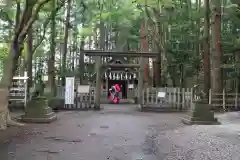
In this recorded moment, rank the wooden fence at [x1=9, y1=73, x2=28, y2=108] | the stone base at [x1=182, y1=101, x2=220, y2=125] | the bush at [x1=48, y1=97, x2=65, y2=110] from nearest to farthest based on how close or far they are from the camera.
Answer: the stone base at [x1=182, y1=101, x2=220, y2=125] < the wooden fence at [x1=9, y1=73, x2=28, y2=108] < the bush at [x1=48, y1=97, x2=65, y2=110]

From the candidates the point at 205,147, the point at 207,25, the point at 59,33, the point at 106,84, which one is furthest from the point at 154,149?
the point at 106,84

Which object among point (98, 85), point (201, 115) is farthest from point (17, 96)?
point (201, 115)

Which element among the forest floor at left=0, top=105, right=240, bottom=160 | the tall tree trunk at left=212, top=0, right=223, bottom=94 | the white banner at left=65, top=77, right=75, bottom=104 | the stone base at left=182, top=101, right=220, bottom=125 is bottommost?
the forest floor at left=0, top=105, right=240, bottom=160

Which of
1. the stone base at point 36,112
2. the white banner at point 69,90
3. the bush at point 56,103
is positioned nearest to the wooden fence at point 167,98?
the white banner at point 69,90

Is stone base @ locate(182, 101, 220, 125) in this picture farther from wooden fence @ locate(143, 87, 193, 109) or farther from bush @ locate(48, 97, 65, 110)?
bush @ locate(48, 97, 65, 110)

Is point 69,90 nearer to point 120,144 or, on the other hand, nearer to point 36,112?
point 36,112

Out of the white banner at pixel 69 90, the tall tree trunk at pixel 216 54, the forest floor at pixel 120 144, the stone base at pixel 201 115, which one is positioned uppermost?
the tall tree trunk at pixel 216 54

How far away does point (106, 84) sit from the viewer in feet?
150

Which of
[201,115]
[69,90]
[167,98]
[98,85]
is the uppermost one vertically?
[98,85]

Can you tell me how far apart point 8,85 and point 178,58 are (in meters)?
18.4

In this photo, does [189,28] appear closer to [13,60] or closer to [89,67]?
[89,67]

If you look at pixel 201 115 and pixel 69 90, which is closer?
pixel 201 115

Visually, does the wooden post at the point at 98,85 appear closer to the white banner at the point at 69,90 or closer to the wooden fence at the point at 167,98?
the white banner at the point at 69,90

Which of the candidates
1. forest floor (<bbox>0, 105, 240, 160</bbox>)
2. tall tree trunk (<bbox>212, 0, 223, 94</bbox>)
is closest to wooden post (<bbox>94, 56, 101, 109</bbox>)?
tall tree trunk (<bbox>212, 0, 223, 94</bbox>)
